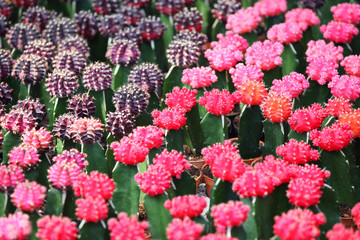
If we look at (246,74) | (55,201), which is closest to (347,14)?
(246,74)

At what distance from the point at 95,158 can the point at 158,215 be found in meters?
0.47

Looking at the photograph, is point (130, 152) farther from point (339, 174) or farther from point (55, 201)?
point (339, 174)

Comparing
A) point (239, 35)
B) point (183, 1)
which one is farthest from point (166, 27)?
point (239, 35)

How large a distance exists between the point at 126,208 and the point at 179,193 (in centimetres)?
21

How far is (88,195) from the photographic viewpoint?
159cm

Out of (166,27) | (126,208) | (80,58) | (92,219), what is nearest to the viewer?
(92,219)

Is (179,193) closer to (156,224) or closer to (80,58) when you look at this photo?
(156,224)

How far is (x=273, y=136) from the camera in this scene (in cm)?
210

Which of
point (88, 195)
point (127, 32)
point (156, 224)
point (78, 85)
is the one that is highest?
point (127, 32)

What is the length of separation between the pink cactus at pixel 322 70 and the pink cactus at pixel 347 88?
3.7 inches

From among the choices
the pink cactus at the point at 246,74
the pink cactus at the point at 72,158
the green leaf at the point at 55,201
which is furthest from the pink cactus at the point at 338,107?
the green leaf at the point at 55,201

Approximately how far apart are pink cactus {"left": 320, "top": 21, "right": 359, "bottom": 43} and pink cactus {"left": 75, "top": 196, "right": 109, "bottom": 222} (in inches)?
68.1

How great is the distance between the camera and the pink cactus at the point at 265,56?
2430mm

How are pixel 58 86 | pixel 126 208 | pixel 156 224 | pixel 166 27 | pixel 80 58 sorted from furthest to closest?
pixel 166 27 → pixel 80 58 → pixel 58 86 → pixel 126 208 → pixel 156 224
